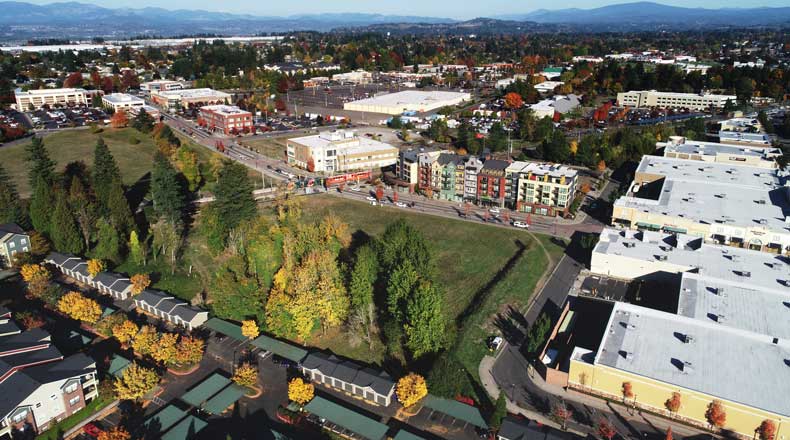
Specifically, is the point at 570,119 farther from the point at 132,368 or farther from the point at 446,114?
the point at 132,368

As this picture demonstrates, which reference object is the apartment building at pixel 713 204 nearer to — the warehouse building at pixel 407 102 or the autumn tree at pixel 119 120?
the warehouse building at pixel 407 102

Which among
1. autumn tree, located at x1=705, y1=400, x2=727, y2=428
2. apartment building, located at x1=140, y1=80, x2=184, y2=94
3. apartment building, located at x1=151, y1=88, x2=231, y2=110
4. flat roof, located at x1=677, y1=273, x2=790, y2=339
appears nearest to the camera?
autumn tree, located at x1=705, y1=400, x2=727, y2=428

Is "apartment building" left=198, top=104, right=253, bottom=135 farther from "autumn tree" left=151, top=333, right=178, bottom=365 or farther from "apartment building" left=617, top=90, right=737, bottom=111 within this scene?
"apartment building" left=617, top=90, right=737, bottom=111

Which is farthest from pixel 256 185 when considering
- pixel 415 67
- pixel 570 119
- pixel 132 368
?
pixel 415 67

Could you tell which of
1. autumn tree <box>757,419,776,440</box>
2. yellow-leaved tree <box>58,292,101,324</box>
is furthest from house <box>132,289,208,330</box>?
autumn tree <box>757,419,776,440</box>

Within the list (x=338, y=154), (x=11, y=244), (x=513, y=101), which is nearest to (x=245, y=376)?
(x=11, y=244)

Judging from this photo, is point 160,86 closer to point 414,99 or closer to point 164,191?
point 414,99
